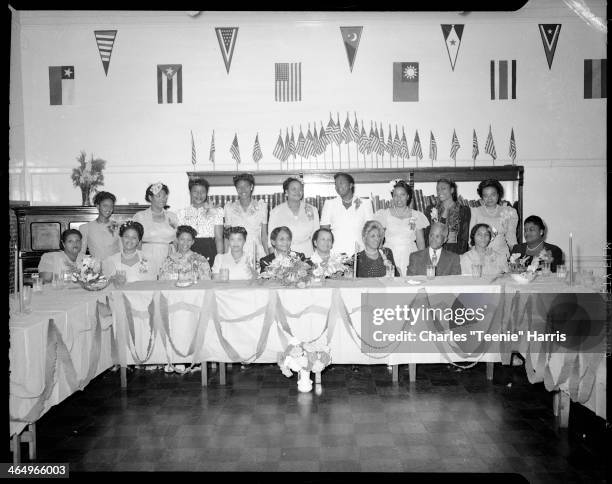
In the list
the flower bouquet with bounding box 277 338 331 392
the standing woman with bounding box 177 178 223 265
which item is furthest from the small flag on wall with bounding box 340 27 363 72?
the flower bouquet with bounding box 277 338 331 392

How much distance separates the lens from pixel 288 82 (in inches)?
307

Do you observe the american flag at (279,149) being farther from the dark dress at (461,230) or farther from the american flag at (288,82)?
the dark dress at (461,230)

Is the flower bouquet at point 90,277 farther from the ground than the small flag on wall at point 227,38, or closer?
closer

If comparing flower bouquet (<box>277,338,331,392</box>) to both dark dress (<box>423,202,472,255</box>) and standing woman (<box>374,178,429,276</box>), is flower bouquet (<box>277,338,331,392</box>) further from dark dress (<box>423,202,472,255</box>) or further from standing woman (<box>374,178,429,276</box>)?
dark dress (<box>423,202,472,255</box>)

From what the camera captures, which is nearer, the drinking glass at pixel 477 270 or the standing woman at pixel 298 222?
the drinking glass at pixel 477 270

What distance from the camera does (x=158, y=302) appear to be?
4352 millimetres

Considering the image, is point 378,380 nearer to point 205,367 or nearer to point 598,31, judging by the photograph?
point 205,367

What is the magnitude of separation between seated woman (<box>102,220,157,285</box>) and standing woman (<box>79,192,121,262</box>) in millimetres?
828

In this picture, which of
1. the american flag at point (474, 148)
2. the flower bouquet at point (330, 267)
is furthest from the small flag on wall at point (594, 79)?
the flower bouquet at point (330, 267)

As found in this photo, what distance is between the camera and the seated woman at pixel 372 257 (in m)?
4.96

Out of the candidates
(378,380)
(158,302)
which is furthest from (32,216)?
(378,380)

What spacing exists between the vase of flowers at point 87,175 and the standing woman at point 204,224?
2.62 meters

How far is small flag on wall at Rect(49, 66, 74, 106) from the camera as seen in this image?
7848 mm

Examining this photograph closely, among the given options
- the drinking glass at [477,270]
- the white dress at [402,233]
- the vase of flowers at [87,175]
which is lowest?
the drinking glass at [477,270]
